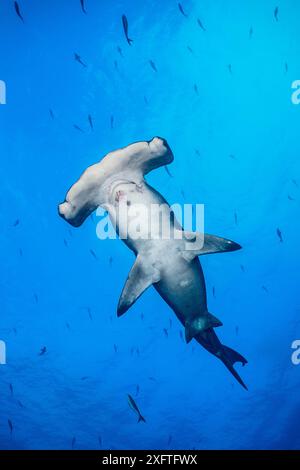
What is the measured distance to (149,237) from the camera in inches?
199

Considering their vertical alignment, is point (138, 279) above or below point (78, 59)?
below

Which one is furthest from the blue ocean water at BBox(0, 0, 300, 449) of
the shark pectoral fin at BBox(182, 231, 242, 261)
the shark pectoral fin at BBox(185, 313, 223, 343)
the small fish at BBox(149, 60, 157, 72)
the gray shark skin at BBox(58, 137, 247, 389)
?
the shark pectoral fin at BBox(185, 313, 223, 343)

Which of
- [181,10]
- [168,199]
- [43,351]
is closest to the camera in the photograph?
[181,10]

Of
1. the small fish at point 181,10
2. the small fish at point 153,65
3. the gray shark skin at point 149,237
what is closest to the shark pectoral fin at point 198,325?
the gray shark skin at point 149,237

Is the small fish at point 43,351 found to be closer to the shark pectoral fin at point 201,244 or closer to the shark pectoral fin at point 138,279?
the shark pectoral fin at point 138,279

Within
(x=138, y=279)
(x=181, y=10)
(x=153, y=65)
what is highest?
(x=181, y=10)

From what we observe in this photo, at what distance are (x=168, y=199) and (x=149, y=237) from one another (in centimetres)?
363

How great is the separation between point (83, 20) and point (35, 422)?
1454 centimetres

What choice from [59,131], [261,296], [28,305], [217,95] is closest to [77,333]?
[28,305]

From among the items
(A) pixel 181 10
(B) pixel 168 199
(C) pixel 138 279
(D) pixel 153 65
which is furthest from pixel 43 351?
(A) pixel 181 10

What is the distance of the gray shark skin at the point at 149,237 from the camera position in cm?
486

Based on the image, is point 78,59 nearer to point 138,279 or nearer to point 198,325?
point 138,279
